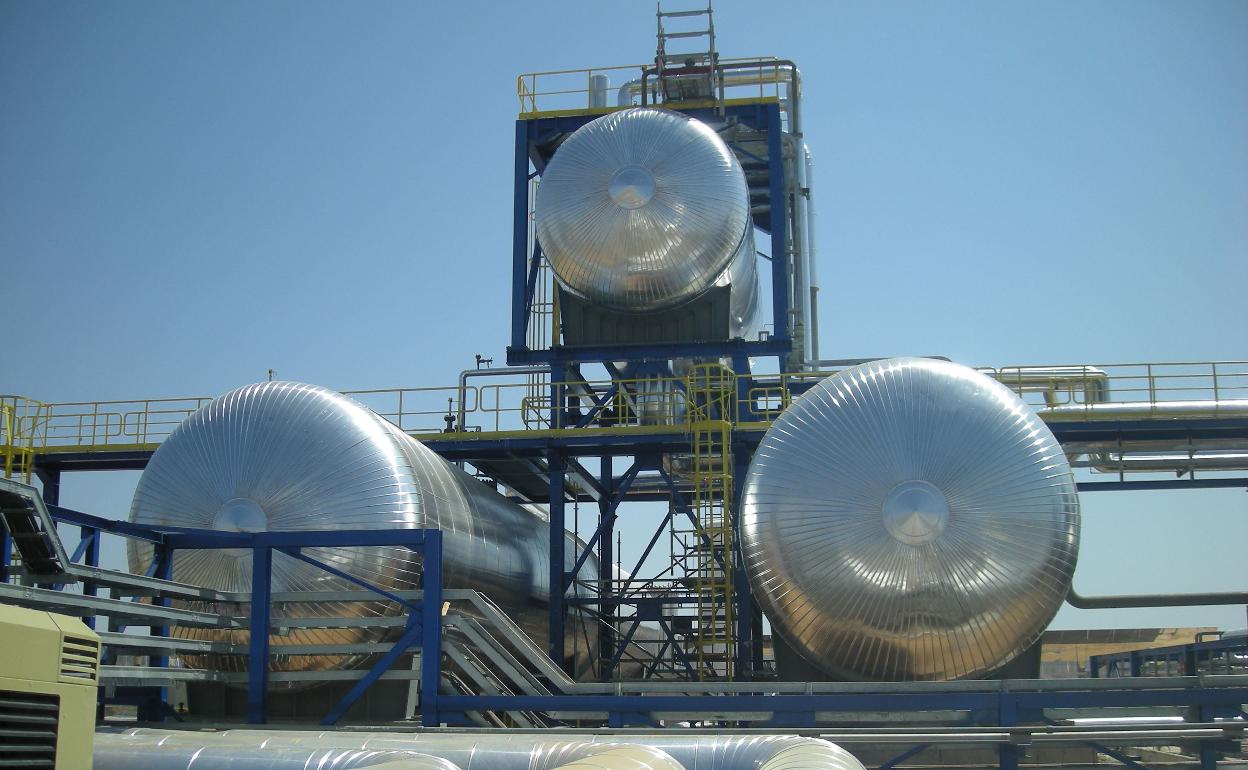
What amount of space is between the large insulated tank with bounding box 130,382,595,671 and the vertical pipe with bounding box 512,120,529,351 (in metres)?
8.13

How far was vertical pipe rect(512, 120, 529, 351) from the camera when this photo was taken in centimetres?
2644

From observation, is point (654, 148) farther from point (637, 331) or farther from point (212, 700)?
point (212, 700)

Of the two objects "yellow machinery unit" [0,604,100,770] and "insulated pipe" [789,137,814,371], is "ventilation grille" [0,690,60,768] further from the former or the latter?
"insulated pipe" [789,137,814,371]

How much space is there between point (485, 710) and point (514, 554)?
5976mm

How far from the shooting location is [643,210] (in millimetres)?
23453

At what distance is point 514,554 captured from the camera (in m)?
22.5

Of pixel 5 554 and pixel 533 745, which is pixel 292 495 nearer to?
pixel 5 554

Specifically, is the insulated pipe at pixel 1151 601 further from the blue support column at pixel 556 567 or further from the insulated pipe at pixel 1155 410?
the blue support column at pixel 556 567

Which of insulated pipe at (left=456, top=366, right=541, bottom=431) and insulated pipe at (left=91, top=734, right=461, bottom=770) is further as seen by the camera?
insulated pipe at (left=456, top=366, right=541, bottom=431)

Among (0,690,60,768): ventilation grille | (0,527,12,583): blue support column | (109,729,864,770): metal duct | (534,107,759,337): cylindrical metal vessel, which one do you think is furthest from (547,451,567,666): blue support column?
(0,690,60,768): ventilation grille

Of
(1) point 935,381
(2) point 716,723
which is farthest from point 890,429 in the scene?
(2) point 716,723

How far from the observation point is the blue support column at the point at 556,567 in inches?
901

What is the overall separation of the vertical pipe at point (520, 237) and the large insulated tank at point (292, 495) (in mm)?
8134

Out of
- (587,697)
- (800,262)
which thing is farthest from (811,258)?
(587,697)
